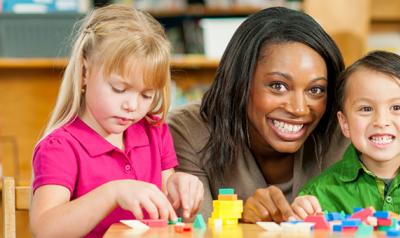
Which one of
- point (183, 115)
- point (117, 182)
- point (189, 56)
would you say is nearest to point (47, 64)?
point (189, 56)

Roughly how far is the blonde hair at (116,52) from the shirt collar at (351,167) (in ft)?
1.45

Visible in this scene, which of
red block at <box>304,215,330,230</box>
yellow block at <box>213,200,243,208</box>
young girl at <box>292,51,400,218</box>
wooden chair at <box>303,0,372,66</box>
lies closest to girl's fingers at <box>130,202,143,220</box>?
yellow block at <box>213,200,243,208</box>

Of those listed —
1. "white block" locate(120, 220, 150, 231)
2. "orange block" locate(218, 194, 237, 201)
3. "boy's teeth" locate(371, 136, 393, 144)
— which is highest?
"boy's teeth" locate(371, 136, 393, 144)

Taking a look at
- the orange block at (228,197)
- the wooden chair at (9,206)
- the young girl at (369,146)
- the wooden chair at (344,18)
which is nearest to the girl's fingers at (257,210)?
the young girl at (369,146)

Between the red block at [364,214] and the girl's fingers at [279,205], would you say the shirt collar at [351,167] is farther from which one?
the red block at [364,214]

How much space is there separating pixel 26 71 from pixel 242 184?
8.79ft

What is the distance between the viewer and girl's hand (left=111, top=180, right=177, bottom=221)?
1.64m

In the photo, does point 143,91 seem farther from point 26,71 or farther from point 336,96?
point 26,71

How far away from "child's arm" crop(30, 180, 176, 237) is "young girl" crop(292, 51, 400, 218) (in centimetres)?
52

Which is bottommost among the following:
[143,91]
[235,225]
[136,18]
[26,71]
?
[26,71]

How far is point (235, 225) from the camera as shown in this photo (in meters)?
1.69

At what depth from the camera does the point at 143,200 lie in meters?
1.63

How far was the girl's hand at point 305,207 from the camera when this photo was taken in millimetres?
1765

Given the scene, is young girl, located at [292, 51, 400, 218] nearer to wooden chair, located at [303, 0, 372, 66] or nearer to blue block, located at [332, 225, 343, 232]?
blue block, located at [332, 225, 343, 232]
